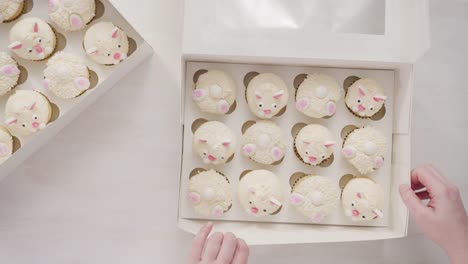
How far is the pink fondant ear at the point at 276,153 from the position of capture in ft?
3.23

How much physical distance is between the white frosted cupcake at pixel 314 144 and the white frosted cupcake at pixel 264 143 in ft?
0.13

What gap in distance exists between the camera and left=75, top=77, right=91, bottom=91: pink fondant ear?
0.97m

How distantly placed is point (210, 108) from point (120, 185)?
30 cm

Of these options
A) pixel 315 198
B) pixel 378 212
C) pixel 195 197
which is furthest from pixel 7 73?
pixel 378 212

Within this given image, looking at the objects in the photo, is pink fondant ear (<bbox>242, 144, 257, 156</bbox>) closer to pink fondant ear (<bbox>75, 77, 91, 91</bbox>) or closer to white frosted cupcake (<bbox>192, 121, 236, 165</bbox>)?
white frosted cupcake (<bbox>192, 121, 236, 165</bbox>)

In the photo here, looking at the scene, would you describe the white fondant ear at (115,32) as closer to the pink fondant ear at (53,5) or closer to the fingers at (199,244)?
the pink fondant ear at (53,5)

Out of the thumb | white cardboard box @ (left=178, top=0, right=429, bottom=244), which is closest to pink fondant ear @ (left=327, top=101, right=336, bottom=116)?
white cardboard box @ (left=178, top=0, right=429, bottom=244)

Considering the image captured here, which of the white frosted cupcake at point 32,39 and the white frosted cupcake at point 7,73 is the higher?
the white frosted cupcake at point 32,39

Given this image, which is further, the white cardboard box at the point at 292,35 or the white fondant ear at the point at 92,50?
the white fondant ear at the point at 92,50

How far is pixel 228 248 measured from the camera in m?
0.89

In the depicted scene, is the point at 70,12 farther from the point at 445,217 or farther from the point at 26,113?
the point at 445,217

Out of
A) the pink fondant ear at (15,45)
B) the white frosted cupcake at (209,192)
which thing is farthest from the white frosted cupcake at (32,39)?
the white frosted cupcake at (209,192)

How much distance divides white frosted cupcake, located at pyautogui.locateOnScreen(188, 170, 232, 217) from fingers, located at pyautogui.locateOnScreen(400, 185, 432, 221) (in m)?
0.35

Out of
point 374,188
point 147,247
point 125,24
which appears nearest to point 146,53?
point 125,24
